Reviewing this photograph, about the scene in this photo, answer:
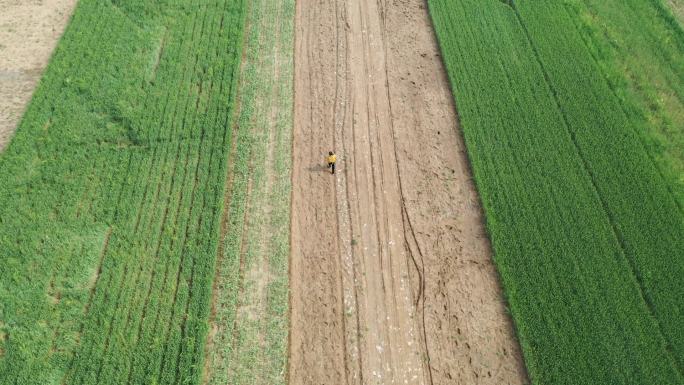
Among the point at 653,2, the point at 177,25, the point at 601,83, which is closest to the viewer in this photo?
the point at 601,83

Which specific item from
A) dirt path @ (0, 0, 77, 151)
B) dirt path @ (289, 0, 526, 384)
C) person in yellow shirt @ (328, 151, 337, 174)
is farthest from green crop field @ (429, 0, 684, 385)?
dirt path @ (0, 0, 77, 151)

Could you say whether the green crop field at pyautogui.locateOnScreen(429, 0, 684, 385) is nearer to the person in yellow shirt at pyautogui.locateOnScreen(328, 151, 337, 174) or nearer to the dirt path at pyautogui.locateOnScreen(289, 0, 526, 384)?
the dirt path at pyautogui.locateOnScreen(289, 0, 526, 384)

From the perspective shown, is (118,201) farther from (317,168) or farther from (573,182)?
(573,182)

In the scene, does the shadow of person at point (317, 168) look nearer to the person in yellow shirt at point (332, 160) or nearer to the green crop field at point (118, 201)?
the person in yellow shirt at point (332, 160)

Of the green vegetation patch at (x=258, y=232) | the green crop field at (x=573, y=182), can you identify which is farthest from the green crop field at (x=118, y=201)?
the green crop field at (x=573, y=182)

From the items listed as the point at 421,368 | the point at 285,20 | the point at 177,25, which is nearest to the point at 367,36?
the point at 285,20

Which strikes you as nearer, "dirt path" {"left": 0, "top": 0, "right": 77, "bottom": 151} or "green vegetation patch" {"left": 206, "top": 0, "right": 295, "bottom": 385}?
"green vegetation patch" {"left": 206, "top": 0, "right": 295, "bottom": 385}

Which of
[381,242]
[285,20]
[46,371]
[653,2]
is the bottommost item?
[46,371]

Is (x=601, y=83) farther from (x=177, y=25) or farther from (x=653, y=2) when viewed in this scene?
(x=177, y=25)
